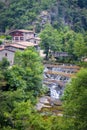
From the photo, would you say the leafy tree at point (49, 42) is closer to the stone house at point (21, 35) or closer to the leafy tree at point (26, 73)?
the stone house at point (21, 35)

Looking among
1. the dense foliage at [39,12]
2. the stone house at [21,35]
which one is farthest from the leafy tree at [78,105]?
the dense foliage at [39,12]

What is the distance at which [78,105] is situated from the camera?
17.4 meters

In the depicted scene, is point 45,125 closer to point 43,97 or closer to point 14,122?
point 14,122

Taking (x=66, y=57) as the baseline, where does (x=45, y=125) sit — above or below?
above

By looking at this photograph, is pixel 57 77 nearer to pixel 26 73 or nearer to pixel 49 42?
pixel 26 73

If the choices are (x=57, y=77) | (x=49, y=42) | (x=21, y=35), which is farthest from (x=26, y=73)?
(x=21, y=35)

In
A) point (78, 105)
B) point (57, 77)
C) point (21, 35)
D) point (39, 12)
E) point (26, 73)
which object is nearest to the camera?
point (78, 105)

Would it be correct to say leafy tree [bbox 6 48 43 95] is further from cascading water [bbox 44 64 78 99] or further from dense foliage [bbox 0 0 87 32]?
dense foliage [bbox 0 0 87 32]

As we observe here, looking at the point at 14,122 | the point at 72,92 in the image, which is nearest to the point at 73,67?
the point at 14,122

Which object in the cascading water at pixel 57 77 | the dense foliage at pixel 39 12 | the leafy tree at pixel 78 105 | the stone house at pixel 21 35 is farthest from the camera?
the dense foliage at pixel 39 12

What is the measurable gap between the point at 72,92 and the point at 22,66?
51.4ft

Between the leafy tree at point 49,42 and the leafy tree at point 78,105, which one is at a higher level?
the leafy tree at point 78,105

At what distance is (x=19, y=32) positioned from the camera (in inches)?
2141

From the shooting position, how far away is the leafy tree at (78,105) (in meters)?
17.3
